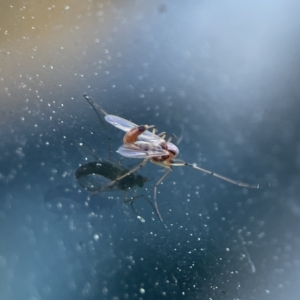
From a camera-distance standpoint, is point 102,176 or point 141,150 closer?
point 102,176

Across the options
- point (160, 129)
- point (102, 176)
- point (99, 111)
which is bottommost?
point (102, 176)

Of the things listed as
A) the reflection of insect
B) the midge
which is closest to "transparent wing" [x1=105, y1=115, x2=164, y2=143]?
the midge

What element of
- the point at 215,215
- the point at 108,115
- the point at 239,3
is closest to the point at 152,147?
the point at 108,115

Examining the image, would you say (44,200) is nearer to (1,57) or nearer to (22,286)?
(22,286)

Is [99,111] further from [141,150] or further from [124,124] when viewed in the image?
[141,150]

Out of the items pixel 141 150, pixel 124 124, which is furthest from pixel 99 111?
pixel 141 150

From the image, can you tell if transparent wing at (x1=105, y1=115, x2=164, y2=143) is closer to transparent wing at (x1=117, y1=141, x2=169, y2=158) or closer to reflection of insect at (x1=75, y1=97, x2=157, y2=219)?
transparent wing at (x1=117, y1=141, x2=169, y2=158)
